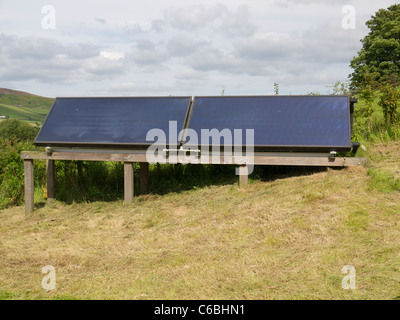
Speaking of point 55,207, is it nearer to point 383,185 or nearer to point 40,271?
point 40,271

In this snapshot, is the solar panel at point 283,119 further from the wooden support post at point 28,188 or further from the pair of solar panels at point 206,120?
the wooden support post at point 28,188

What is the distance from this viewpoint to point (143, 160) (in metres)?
8.68

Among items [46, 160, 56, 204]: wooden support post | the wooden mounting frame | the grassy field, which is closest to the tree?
the wooden mounting frame

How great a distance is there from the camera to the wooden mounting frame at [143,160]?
317 inches

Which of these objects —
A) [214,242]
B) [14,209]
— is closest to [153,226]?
[214,242]

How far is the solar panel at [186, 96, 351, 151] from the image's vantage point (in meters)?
8.02

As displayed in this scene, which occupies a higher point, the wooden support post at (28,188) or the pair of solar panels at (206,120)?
the pair of solar panels at (206,120)

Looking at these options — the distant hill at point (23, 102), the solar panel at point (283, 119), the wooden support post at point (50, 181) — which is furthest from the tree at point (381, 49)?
the distant hill at point (23, 102)

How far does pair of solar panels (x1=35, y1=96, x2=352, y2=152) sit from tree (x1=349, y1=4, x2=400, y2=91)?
1734cm

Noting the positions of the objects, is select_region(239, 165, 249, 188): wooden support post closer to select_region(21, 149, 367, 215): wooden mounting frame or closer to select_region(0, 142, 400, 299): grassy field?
select_region(21, 149, 367, 215): wooden mounting frame

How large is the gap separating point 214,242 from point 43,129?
541 cm

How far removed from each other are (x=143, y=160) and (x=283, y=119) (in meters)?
3.00

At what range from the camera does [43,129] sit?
9562 mm
